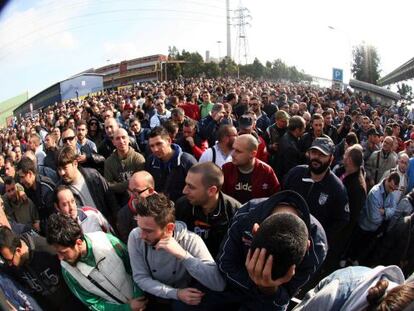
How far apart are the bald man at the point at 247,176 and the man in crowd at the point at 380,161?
8.20 ft

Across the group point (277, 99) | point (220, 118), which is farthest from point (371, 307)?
point (277, 99)

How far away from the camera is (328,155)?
9.96 ft

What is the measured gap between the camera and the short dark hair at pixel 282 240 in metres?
1.24

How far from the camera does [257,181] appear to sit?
10.3ft

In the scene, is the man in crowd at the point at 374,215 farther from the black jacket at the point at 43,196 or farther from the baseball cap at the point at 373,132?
the black jacket at the point at 43,196

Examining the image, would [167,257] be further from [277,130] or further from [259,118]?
[259,118]

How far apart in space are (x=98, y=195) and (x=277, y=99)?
745 cm

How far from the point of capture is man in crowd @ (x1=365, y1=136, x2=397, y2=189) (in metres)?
4.93

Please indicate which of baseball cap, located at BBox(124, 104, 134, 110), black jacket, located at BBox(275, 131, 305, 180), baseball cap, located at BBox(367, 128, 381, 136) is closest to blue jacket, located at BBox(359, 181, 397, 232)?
black jacket, located at BBox(275, 131, 305, 180)

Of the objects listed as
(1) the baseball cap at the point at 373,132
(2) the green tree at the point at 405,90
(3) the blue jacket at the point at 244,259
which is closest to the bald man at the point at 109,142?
(3) the blue jacket at the point at 244,259

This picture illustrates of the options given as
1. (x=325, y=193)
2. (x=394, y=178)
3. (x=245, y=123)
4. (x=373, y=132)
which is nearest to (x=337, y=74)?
(x=325, y=193)

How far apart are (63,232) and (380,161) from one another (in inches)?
183

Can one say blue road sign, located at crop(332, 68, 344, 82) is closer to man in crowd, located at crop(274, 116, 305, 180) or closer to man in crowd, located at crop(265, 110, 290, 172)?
man in crowd, located at crop(274, 116, 305, 180)

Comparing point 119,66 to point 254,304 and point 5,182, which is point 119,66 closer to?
point 254,304
